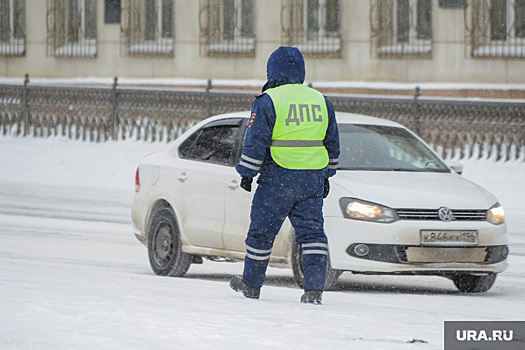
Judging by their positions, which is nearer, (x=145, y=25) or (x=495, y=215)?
(x=495, y=215)

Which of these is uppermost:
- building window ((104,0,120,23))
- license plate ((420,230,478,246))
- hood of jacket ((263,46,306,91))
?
building window ((104,0,120,23))

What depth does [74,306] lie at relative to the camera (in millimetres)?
5574

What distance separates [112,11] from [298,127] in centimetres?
1938

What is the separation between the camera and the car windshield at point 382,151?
8.56 m

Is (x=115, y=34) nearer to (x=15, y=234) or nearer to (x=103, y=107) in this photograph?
(x=103, y=107)

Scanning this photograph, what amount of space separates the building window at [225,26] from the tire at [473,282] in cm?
1545

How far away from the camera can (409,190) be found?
7.91m

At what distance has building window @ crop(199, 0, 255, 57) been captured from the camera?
23609 millimetres

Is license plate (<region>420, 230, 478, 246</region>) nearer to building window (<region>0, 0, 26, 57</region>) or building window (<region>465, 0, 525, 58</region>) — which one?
building window (<region>465, 0, 525, 58</region>)

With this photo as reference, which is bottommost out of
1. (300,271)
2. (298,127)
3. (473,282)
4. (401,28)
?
(473,282)

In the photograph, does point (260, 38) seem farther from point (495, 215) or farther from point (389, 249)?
point (389, 249)

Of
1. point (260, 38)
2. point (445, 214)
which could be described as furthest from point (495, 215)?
point (260, 38)

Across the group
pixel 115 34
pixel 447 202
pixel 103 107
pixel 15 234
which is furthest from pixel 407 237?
pixel 115 34

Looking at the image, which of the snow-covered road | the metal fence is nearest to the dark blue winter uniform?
the snow-covered road
